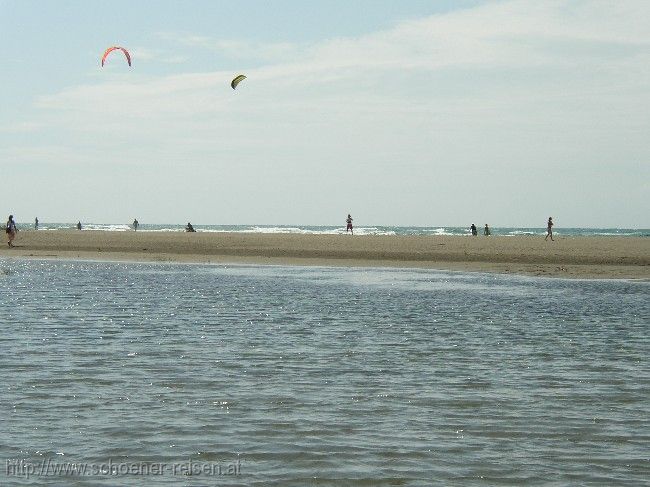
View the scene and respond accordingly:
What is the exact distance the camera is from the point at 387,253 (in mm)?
57562

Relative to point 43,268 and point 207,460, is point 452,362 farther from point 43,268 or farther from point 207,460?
point 43,268

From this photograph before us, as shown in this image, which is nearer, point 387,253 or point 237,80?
point 237,80

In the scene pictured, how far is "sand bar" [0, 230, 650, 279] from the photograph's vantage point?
157 feet

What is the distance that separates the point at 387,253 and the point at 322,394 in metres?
45.2

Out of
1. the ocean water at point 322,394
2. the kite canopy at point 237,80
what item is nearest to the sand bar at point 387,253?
the kite canopy at point 237,80

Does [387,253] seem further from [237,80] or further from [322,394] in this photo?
[322,394]

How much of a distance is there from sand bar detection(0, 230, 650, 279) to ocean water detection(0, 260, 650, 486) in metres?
22.1

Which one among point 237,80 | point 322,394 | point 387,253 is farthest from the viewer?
point 387,253

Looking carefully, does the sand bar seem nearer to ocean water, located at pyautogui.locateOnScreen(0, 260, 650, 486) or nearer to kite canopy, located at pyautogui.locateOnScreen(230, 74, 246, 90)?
kite canopy, located at pyautogui.locateOnScreen(230, 74, 246, 90)

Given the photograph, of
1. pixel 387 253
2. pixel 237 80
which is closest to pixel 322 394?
pixel 237 80

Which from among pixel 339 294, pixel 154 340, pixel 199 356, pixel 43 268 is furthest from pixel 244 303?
pixel 43 268

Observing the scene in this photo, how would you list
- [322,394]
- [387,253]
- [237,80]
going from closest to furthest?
1. [322,394]
2. [237,80]
3. [387,253]

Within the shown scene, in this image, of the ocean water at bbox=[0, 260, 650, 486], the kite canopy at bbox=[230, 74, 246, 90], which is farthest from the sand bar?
the ocean water at bbox=[0, 260, 650, 486]

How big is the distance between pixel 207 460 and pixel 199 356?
22.6 feet
